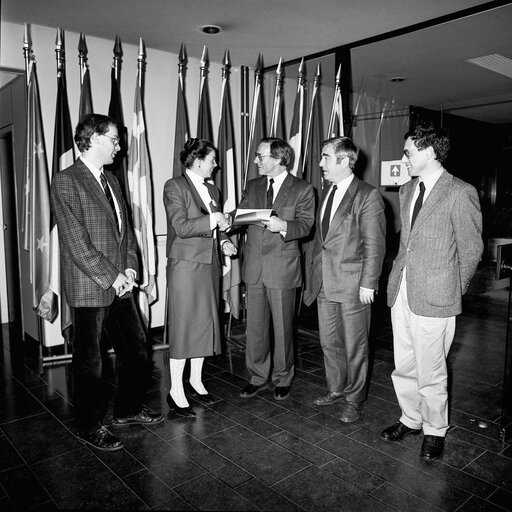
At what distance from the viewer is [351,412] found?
111 inches

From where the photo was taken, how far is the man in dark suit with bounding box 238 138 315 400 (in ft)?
9.91

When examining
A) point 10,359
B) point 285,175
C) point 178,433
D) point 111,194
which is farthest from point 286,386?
point 10,359

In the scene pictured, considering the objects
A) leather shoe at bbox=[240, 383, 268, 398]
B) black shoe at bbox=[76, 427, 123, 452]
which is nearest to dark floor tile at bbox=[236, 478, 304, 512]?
black shoe at bbox=[76, 427, 123, 452]

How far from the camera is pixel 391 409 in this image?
3.00 meters

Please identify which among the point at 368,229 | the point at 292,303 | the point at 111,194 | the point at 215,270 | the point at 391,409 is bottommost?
the point at 391,409

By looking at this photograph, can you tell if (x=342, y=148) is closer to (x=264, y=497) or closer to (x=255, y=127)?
(x=264, y=497)

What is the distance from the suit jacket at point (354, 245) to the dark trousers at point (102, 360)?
112 cm

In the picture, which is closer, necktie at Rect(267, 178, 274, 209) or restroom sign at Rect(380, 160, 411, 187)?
necktie at Rect(267, 178, 274, 209)

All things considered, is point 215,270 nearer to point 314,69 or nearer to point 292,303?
point 292,303

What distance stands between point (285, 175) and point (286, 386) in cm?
139

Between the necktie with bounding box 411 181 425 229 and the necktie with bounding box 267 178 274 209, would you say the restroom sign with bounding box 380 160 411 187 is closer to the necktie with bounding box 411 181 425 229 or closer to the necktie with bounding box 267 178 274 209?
the necktie with bounding box 267 178 274 209

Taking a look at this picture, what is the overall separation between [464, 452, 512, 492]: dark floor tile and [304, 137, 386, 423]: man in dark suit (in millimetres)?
686

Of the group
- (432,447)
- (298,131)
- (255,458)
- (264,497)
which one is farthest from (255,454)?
(298,131)

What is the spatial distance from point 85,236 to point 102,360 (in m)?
0.67
